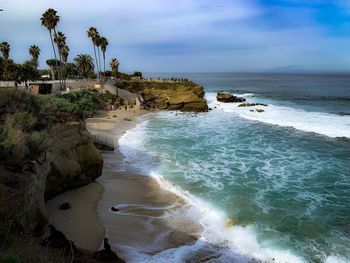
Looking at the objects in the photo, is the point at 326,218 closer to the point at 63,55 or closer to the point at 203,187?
the point at 203,187

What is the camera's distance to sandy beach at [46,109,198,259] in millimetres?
13125

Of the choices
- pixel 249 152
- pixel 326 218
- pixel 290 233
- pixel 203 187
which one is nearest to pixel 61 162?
pixel 203 187

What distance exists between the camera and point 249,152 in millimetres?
27984

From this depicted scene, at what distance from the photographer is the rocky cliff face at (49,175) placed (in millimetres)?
9297

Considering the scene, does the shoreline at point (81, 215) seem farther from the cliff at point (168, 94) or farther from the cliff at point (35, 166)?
the cliff at point (168, 94)

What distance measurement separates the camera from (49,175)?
15.5 metres

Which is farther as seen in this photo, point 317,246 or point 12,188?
point 317,246

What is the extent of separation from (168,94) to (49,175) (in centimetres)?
5046

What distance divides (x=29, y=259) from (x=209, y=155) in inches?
810

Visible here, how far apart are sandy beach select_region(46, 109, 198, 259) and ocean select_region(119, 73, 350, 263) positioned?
0.88 m

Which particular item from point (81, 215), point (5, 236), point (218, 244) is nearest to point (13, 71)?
point (81, 215)

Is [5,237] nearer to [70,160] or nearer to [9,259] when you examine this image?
[9,259]

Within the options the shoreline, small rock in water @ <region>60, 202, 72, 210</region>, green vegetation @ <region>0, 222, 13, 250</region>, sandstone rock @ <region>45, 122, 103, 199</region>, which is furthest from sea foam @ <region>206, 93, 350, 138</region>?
green vegetation @ <region>0, 222, 13, 250</region>

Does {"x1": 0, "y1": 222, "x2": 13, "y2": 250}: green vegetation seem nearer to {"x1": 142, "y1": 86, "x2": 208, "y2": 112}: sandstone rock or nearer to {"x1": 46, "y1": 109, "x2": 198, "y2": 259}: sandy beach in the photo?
{"x1": 46, "y1": 109, "x2": 198, "y2": 259}: sandy beach
